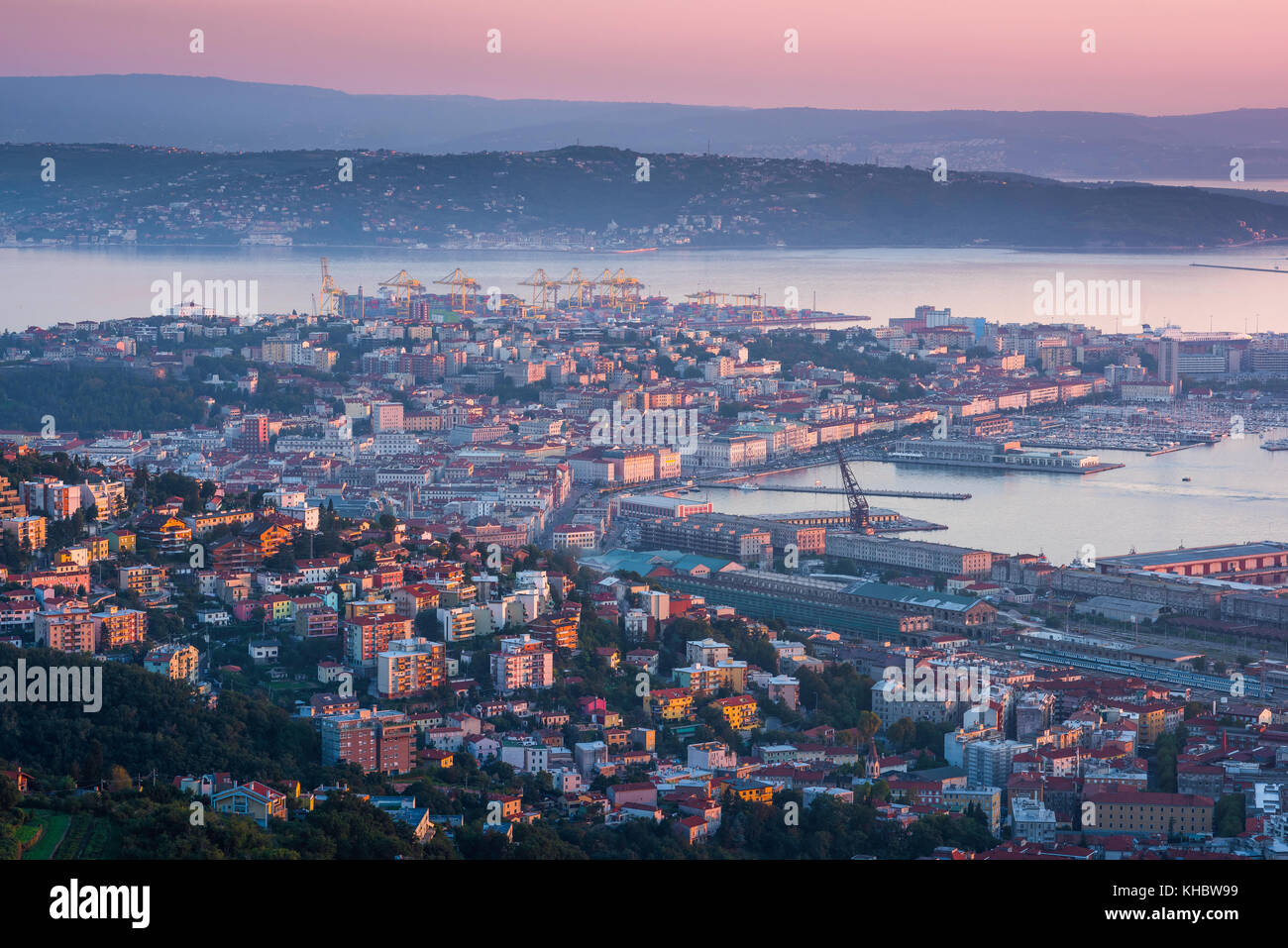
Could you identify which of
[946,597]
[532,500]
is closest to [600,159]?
[532,500]

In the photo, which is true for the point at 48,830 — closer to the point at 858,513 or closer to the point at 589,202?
the point at 858,513

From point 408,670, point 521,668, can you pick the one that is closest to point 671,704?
point 521,668

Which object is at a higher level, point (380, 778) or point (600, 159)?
point (600, 159)

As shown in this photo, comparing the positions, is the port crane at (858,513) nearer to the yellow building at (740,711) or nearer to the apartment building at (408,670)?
the yellow building at (740,711)

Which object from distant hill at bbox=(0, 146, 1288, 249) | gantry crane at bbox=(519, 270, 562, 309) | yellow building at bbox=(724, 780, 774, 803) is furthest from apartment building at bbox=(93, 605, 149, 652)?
distant hill at bbox=(0, 146, 1288, 249)
